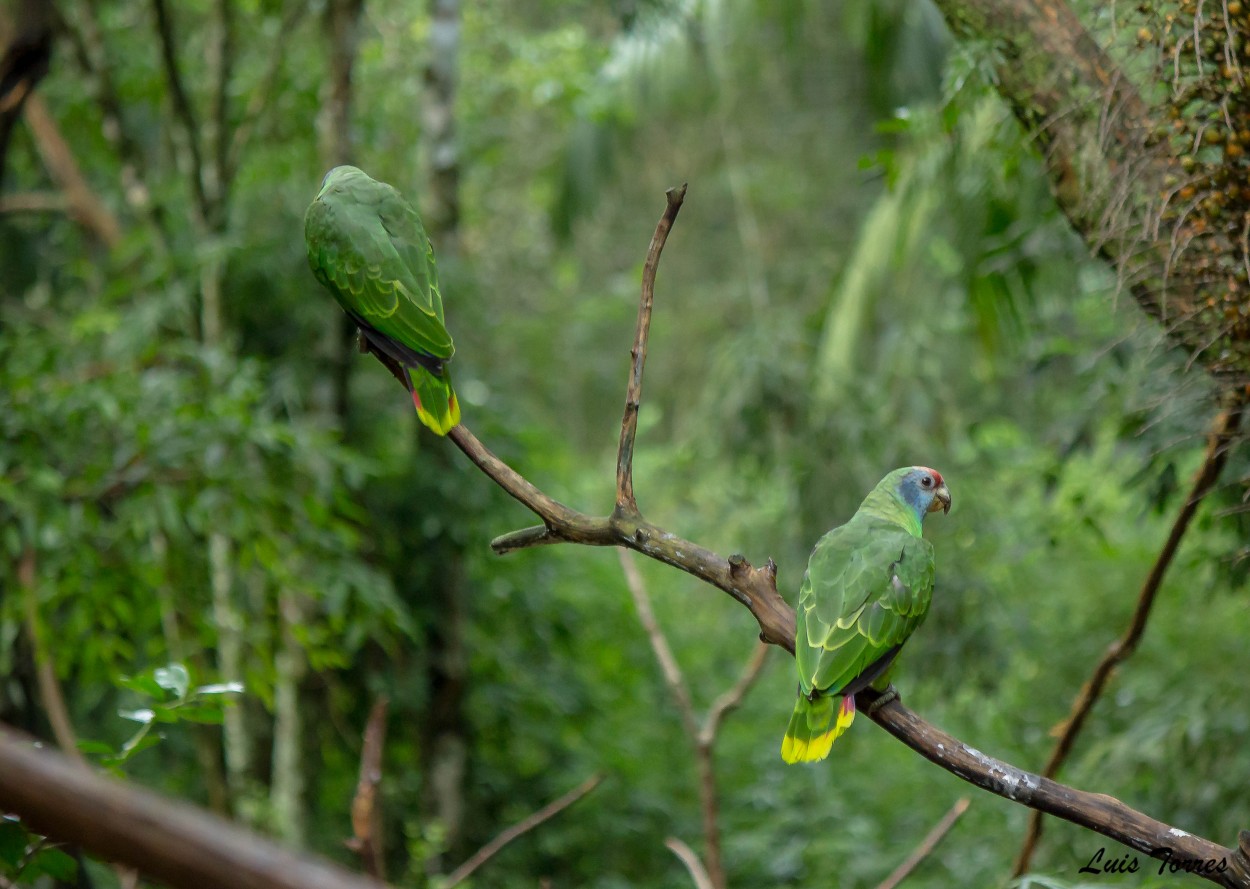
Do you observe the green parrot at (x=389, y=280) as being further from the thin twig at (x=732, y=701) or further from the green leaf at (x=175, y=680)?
the thin twig at (x=732, y=701)

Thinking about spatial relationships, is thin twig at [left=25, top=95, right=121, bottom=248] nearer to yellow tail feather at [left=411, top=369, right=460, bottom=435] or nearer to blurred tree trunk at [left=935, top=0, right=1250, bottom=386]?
yellow tail feather at [left=411, top=369, right=460, bottom=435]

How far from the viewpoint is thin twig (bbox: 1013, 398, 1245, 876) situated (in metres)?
2.10

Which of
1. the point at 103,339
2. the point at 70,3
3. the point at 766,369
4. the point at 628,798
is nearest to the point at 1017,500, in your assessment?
the point at 766,369

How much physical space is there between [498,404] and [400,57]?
310cm

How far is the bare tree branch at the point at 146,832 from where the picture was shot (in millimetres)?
662

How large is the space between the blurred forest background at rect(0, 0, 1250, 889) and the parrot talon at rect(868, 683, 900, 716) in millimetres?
976

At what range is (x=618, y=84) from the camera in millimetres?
7098

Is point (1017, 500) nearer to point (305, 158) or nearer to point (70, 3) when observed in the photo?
point (305, 158)

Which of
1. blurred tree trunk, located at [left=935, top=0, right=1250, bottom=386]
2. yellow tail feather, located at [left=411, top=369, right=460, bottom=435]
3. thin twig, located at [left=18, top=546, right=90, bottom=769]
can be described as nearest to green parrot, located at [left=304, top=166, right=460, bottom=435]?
yellow tail feather, located at [left=411, top=369, right=460, bottom=435]

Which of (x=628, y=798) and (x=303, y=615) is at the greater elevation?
(x=303, y=615)

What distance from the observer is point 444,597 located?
17.7ft

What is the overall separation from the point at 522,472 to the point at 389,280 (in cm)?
318

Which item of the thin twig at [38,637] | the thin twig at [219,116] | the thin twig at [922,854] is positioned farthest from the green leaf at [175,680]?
the thin twig at [219,116]

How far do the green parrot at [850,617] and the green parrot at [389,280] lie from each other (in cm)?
62
